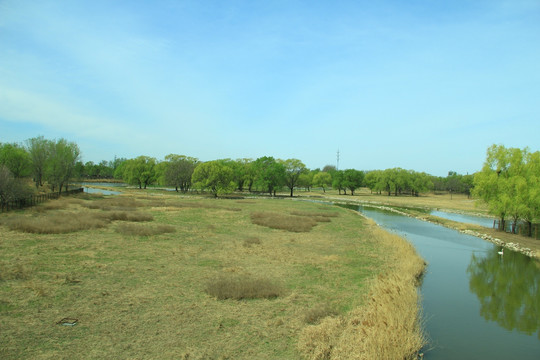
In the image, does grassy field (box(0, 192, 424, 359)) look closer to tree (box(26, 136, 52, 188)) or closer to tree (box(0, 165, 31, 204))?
tree (box(0, 165, 31, 204))

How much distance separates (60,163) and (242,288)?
5908cm

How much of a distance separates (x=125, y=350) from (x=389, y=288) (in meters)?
10.5

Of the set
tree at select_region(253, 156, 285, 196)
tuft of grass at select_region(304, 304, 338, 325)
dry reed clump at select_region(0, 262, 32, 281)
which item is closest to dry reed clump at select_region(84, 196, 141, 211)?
dry reed clump at select_region(0, 262, 32, 281)

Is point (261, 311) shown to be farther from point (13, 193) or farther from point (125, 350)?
point (13, 193)

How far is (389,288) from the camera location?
14.0 metres

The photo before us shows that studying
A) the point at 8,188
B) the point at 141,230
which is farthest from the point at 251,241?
the point at 8,188

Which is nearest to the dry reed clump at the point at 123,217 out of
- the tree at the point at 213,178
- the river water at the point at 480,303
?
the river water at the point at 480,303

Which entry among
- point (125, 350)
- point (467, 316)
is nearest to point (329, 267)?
point (467, 316)

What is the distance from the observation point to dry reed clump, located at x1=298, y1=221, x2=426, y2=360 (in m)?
9.47

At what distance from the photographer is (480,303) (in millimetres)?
17812

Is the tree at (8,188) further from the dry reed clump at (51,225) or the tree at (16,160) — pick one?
the tree at (16,160)

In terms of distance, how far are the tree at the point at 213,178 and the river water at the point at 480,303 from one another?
58.9 metres

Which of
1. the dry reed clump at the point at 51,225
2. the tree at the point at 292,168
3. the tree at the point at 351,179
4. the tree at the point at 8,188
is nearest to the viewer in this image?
the dry reed clump at the point at 51,225

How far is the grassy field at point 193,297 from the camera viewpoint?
9711mm
